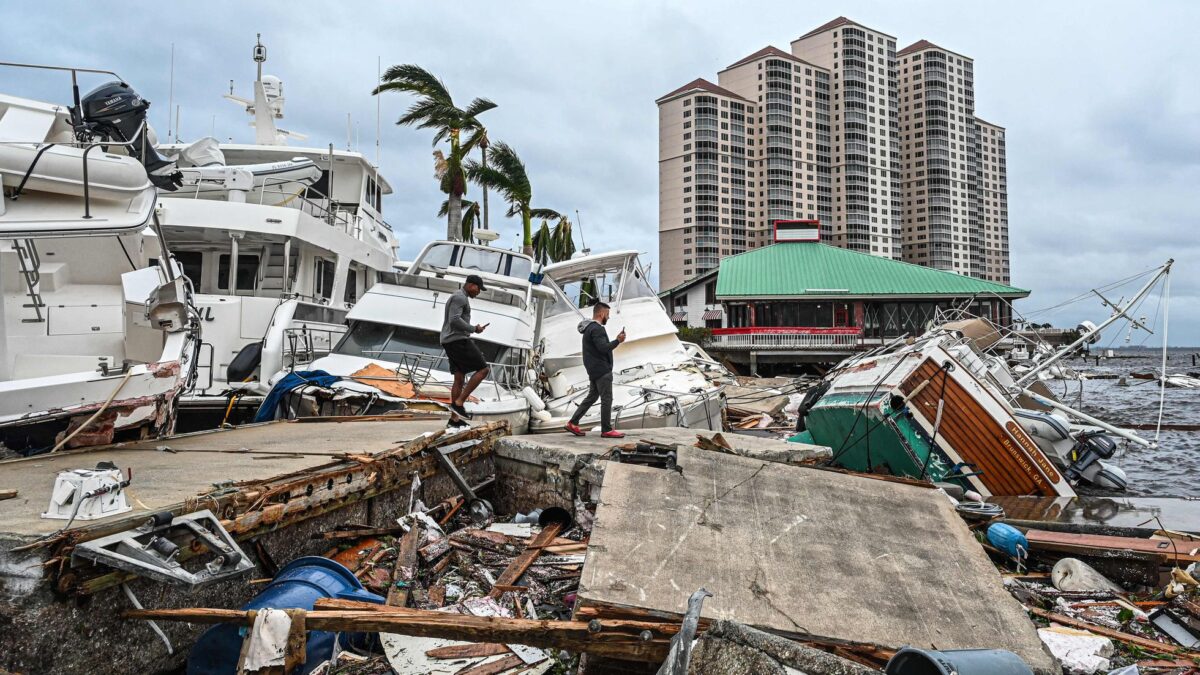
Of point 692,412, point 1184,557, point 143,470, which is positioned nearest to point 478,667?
point 143,470

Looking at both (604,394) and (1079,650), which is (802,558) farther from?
(604,394)

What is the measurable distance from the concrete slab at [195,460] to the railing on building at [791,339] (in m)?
34.2

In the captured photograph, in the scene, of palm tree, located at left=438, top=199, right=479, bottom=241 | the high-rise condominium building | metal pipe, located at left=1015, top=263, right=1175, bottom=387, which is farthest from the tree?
the high-rise condominium building

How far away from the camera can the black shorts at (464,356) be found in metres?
8.33

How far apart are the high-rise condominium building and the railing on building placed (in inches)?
1654

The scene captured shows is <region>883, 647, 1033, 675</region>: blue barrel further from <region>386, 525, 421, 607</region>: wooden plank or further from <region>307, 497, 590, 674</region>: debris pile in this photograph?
<region>386, 525, 421, 607</region>: wooden plank

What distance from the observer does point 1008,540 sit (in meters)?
6.00

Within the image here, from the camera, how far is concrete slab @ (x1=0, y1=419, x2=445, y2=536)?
3.79m

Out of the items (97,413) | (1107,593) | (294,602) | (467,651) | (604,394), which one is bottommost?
(1107,593)

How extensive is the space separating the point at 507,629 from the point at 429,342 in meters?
8.71

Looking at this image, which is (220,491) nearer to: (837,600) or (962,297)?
(837,600)

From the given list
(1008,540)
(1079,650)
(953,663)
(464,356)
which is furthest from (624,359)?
(953,663)

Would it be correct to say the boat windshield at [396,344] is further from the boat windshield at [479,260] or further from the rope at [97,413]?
the rope at [97,413]

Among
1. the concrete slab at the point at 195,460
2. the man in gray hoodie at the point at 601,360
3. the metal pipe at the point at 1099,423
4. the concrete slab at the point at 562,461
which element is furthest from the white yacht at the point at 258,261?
the metal pipe at the point at 1099,423
